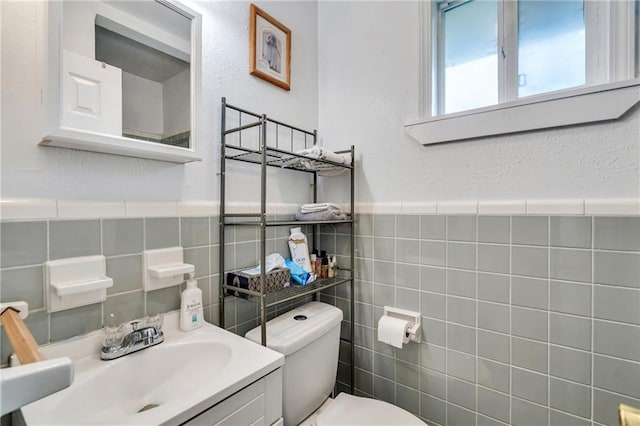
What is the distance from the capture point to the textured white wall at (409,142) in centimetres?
91

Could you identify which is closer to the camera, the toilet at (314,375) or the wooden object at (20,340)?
the wooden object at (20,340)

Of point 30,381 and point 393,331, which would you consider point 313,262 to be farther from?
point 30,381

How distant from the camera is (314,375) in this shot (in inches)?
43.1

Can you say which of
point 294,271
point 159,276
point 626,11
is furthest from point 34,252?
point 626,11

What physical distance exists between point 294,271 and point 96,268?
0.68 metres

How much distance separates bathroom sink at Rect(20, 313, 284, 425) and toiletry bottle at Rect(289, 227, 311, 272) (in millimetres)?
469

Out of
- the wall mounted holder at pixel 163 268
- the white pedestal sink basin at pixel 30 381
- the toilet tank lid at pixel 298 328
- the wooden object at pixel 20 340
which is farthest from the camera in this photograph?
the toilet tank lid at pixel 298 328

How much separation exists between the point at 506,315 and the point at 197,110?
1330mm

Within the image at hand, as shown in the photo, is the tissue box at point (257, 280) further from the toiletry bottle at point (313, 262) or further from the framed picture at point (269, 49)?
the framed picture at point (269, 49)

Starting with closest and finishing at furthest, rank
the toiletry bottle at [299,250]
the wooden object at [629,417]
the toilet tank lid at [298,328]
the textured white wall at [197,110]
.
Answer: the wooden object at [629,417]
the textured white wall at [197,110]
the toilet tank lid at [298,328]
the toiletry bottle at [299,250]

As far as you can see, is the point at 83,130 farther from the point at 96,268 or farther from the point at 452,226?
the point at 452,226


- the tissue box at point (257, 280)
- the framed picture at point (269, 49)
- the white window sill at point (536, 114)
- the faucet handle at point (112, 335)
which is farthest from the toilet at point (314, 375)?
the framed picture at point (269, 49)

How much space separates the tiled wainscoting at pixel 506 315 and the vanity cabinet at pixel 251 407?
2.23 feet

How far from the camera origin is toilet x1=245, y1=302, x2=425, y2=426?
39.3 inches
